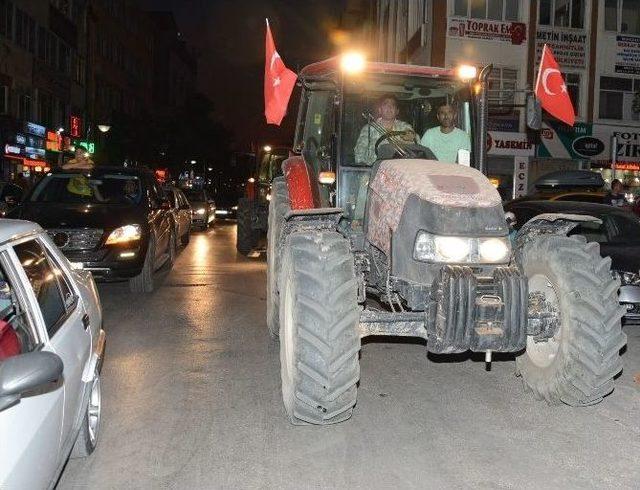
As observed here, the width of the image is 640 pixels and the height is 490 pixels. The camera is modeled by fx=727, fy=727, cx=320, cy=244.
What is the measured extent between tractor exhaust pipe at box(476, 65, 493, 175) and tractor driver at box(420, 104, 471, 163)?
132mm

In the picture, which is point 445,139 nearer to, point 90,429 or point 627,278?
point 627,278

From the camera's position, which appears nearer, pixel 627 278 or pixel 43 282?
pixel 43 282

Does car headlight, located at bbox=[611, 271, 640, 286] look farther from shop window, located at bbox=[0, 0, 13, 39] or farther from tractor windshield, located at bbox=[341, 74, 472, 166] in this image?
shop window, located at bbox=[0, 0, 13, 39]

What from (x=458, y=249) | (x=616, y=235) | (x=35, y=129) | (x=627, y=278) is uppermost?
(x=35, y=129)

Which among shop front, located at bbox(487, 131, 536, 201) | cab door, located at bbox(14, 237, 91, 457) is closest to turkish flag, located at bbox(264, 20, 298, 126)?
cab door, located at bbox(14, 237, 91, 457)

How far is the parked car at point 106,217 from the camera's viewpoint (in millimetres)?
9758

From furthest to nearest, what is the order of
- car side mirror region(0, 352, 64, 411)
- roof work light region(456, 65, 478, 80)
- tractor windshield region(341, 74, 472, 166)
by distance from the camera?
roof work light region(456, 65, 478, 80)
tractor windshield region(341, 74, 472, 166)
car side mirror region(0, 352, 64, 411)

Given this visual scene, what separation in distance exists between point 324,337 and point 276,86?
299cm

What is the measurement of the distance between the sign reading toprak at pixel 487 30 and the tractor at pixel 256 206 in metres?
13.0

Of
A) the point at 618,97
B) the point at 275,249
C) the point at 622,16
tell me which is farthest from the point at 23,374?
the point at 622,16

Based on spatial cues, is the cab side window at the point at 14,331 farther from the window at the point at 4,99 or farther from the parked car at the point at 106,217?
the window at the point at 4,99

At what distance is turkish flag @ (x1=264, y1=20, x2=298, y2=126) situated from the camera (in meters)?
6.65

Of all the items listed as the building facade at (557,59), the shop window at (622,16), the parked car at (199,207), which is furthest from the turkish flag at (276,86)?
the shop window at (622,16)

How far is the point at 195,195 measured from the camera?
27.0m
